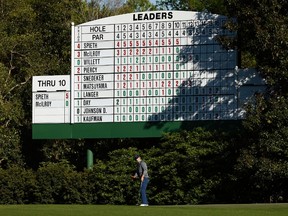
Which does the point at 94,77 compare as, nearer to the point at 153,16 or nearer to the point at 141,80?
the point at 141,80

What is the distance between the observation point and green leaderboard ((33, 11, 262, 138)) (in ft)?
101

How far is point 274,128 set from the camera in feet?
91.4

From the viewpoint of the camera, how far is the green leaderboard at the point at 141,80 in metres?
30.7

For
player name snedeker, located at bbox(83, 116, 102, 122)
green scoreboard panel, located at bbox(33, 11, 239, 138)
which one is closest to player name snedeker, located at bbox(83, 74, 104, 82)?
green scoreboard panel, located at bbox(33, 11, 239, 138)

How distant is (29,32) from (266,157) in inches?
668

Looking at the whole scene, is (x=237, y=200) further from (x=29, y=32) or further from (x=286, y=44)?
(x=29, y=32)

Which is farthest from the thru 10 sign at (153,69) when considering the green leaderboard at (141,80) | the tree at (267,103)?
the tree at (267,103)

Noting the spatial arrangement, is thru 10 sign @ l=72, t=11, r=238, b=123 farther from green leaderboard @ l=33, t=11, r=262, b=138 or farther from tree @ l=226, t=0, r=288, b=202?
tree @ l=226, t=0, r=288, b=202

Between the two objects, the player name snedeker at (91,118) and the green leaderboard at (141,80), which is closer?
the green leaderboard at (141,80)

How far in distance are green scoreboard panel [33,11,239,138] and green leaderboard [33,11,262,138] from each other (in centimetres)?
4

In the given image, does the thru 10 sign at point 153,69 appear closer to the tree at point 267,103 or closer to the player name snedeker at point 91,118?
the player name snedeker at point 91,118

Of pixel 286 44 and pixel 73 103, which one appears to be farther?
pixel 73 103

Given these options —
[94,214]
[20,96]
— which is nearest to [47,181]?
[20,96]

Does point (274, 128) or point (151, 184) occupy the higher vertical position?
point (274, 128)
